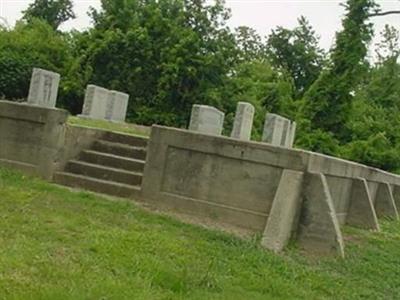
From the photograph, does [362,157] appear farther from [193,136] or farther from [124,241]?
[124,241]

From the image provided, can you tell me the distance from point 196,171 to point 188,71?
1871cm

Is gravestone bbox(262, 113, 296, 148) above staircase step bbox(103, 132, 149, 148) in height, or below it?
above

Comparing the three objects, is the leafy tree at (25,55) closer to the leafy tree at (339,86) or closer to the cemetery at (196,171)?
the leafy tree at (339,86)

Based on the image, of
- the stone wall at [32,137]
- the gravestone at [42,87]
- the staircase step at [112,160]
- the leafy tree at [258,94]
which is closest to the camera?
the stone wall at [32,137]

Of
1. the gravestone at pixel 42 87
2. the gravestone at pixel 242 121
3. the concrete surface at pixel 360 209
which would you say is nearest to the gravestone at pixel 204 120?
the gravestone at pixel 242 121

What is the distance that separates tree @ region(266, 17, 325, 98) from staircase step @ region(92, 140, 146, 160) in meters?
36.2

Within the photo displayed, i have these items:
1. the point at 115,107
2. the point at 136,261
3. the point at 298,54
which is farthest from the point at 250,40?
the point at 136,261

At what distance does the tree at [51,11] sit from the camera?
58272 mm

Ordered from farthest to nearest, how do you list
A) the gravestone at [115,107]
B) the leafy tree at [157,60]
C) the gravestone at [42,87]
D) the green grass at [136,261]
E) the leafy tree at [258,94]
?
the leafy tree at [258,94] < the leafy tree at [157,60] < the gravestone at [115,107] < the gravestone at [42,87] < the green grass at [136,261]

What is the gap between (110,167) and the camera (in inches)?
380

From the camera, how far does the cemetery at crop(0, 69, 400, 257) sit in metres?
8.07

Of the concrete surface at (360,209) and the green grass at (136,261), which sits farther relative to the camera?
the concrete surface at (360,209)

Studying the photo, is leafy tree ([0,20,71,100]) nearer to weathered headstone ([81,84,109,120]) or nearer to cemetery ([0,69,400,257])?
weathered headstone ([81,84,109,120])

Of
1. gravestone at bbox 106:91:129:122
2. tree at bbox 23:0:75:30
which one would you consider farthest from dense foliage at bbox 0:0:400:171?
tree at bbox 23:0:75:30
